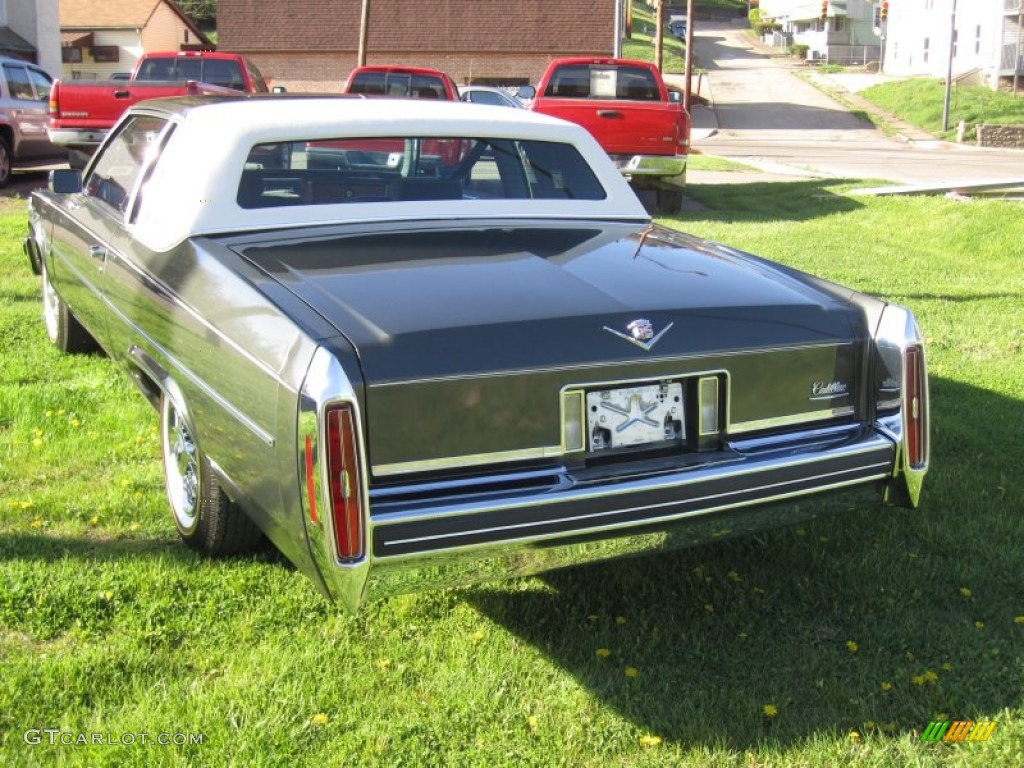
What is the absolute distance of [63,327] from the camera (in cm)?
643

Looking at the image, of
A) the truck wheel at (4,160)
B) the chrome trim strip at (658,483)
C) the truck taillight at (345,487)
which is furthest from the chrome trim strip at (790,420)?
the truck wheel at (4,160)

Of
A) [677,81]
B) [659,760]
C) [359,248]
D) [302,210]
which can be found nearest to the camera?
[659,760]

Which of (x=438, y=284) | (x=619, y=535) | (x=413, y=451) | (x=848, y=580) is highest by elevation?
(x=438, y=284)

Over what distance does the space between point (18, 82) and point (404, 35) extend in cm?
2517

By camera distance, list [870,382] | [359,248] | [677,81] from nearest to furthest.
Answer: [870,382]
[359,248]
[677,81]

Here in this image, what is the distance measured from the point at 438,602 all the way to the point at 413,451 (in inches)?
Answer: 37.5

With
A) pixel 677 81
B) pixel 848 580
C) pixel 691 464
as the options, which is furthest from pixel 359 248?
pixel 677 81

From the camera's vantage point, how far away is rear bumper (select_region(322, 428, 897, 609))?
2947 mm

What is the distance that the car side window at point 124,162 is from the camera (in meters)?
4.82

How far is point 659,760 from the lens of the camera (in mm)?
3006

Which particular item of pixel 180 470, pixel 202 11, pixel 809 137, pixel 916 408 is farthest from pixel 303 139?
pixel 202 11

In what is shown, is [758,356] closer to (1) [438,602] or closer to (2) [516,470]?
(2) [516,470]

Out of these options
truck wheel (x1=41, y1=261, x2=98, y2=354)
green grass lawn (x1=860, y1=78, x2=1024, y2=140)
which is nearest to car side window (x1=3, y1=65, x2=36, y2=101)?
truck wheel (x1=41, y1=261, x2=98, y2=354)

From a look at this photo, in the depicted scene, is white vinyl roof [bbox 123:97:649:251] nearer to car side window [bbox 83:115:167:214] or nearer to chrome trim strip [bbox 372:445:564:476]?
car side window [bbox 83:115:167:214]
